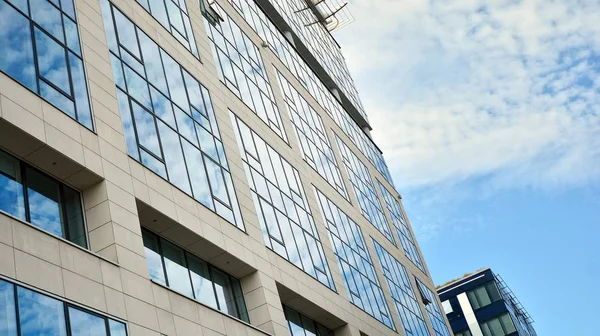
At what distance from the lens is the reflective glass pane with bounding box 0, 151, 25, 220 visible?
19656 mm

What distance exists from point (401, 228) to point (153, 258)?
4358 cm

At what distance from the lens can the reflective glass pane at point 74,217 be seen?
21.6 metres

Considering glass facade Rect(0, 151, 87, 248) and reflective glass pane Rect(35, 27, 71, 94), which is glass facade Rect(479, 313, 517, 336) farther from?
reflective glass pane Rect(35, 27, 71, 94)

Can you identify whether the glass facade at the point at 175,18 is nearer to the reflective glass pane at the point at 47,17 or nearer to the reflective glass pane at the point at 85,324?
the reflective glass pane at the point at 47,17

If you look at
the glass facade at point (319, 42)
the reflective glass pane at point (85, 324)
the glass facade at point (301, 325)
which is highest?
the glass facade at point (319, 42)

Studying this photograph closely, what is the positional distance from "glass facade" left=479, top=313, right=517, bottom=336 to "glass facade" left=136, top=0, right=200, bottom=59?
66.2 meters

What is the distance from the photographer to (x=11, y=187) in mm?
20156

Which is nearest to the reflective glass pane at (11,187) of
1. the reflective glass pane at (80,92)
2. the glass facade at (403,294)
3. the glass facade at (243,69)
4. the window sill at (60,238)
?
the window sill at (60,238)

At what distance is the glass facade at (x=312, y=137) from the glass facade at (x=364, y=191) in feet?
11.1

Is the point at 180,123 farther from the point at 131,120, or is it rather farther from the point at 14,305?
the point at 14,305

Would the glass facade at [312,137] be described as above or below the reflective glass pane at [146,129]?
above

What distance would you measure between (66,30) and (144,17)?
7467 millimetres

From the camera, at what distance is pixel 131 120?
26.2 meters

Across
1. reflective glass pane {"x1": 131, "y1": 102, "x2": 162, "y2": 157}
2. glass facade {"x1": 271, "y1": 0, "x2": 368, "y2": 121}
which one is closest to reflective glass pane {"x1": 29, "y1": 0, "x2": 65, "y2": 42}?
reflective glass pane {"x1": 131, "y1": 102, "x2": 162, "y2": 157}
